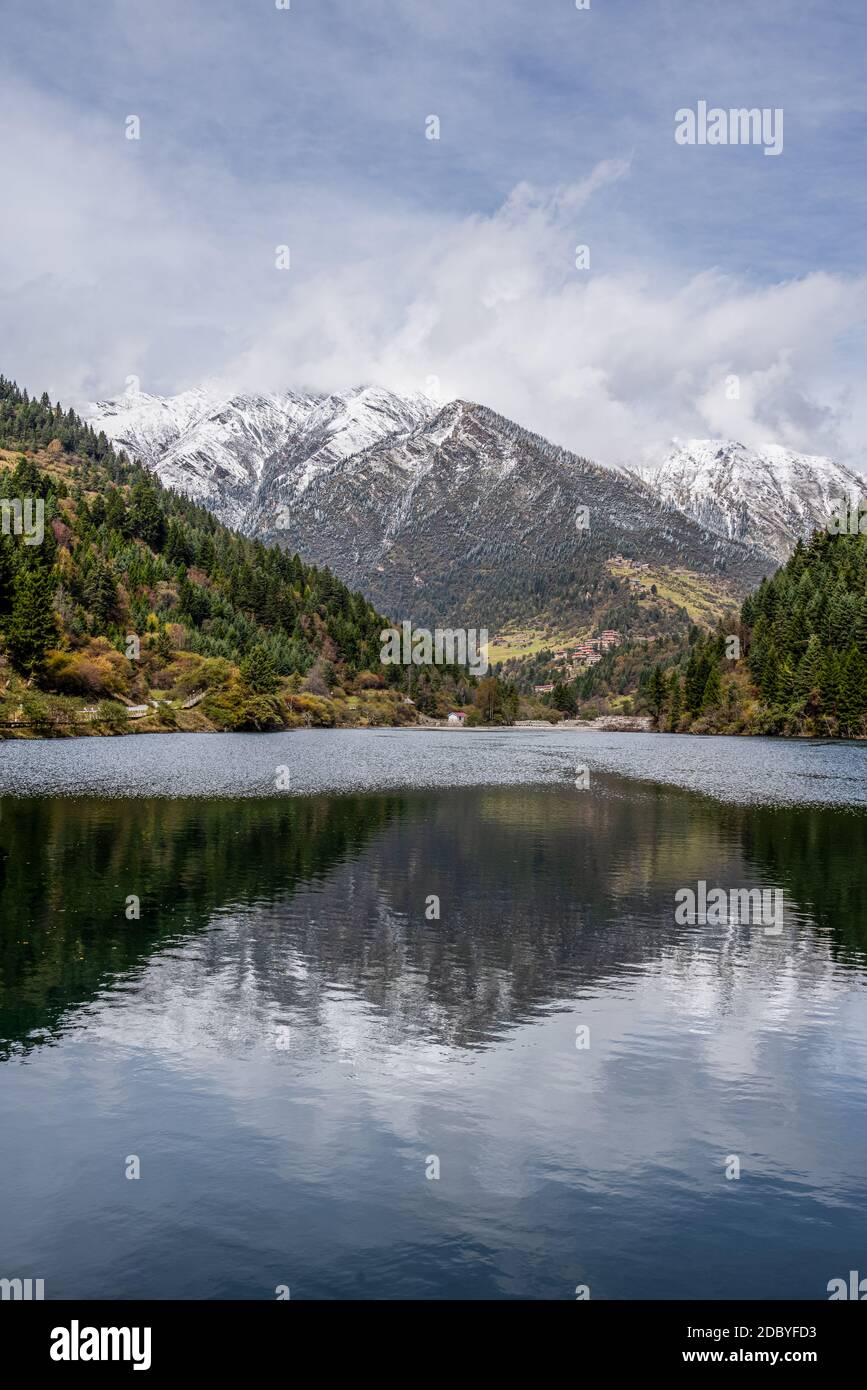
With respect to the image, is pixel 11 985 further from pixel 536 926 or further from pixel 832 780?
pixel 832 780

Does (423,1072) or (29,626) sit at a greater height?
(29,626)

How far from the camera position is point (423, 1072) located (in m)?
24.6

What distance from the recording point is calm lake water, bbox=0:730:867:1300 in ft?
56.0

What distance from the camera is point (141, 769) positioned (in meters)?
100

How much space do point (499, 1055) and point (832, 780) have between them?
90509 millimetres

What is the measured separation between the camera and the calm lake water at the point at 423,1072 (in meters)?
17.1

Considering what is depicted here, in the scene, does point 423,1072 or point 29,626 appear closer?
point 423,1072

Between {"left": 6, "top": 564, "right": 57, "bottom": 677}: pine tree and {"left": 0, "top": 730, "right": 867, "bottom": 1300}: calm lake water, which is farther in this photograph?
{"left": 6, "top": 564, "right": 57, "bottom": 677}: pine tree

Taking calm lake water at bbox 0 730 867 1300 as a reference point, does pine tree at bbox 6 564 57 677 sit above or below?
above

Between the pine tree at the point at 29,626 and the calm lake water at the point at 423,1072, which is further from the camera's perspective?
the pine tree at the point at 29,626

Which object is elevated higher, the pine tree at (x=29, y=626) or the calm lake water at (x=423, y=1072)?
the pine tree at (x=29, y=626)
